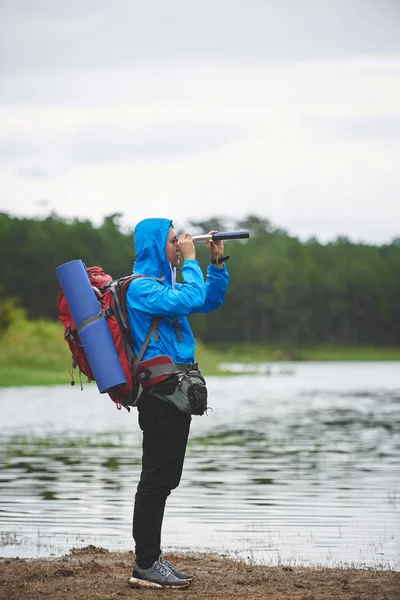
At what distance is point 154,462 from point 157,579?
0.64 metres

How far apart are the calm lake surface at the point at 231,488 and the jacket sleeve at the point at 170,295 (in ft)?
7.02

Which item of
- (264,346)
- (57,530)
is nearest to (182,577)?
(57,530)

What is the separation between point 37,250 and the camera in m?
106

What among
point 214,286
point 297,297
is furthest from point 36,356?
point 297,297

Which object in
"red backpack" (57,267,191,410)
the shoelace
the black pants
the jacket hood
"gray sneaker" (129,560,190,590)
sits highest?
the jacket hood

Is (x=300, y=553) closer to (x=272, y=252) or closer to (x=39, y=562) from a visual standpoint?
(x=39, y=562)

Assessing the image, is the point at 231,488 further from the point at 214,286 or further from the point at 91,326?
the point at 91,326

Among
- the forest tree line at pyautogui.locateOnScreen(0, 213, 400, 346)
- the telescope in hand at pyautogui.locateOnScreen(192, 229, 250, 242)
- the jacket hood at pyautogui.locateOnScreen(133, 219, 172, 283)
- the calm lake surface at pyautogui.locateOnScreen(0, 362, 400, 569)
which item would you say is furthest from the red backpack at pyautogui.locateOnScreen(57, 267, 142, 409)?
the forest tree line at pyautogui.locateOnScreen(0, 213, 400, 346)

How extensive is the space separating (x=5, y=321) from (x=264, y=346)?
5805 cm

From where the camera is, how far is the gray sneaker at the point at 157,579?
21.1ft

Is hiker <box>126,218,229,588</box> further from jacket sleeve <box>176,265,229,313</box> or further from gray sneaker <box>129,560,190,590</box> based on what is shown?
jacket sleeve <box>176,265,229,313</box>

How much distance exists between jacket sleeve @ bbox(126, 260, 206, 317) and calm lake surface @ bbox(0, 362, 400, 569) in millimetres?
2140

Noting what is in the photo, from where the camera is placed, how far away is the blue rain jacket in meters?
6.50

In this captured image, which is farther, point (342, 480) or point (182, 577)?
point (342, 480)
